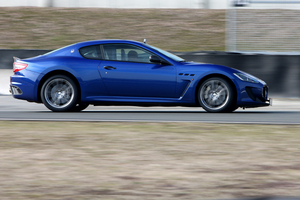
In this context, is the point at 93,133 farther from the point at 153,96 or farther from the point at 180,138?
the point at 153,96

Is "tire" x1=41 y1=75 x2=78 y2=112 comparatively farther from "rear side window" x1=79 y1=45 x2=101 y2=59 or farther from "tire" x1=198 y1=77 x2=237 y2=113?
"tire" x1=198 y1=77 x2=237 y2=113

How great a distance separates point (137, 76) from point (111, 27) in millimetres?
15086

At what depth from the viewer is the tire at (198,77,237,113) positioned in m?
8.76

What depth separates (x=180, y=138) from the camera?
6250 mm

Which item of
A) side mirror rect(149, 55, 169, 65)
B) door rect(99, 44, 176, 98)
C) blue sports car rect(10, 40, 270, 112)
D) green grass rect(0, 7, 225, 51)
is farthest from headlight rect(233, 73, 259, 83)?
green grass rect(0, 7, 225, 51)

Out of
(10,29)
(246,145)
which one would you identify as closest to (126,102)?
(246,145)

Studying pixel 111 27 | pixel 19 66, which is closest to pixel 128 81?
pixel 19 66

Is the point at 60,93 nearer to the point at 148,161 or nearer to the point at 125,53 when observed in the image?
the point at 125,53

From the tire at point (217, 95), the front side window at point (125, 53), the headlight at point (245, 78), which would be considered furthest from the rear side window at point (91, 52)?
the headlight at point (245, 78)

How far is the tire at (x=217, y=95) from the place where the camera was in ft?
28.7

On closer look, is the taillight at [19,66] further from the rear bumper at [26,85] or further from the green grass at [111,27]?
the green grass at [111,27]

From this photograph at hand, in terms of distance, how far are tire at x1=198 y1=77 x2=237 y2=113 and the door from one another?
0.52m

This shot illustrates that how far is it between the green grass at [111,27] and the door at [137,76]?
10.7 m

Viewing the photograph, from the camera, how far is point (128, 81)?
8.88 meters
